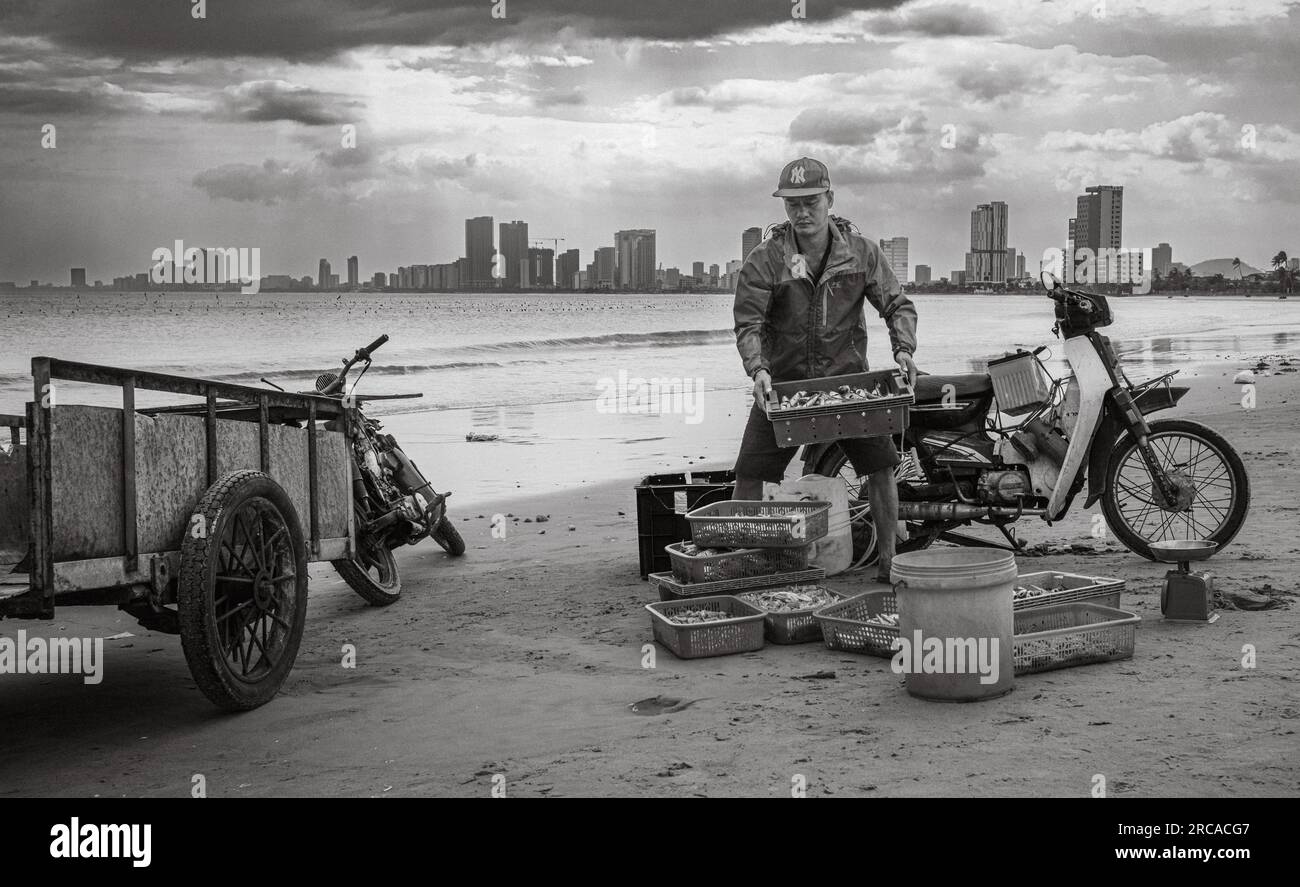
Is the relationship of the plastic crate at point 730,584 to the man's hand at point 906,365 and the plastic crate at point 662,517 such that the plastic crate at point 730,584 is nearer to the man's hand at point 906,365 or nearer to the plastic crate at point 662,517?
the plastic crate at point 662,517

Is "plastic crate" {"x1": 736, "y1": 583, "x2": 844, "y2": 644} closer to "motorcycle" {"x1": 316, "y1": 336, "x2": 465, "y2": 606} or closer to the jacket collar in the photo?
the jacket collar

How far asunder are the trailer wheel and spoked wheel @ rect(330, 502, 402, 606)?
1220mm

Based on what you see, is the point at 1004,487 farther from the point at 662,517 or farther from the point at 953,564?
the point at 953,564

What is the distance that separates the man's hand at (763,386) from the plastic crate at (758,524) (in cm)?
57

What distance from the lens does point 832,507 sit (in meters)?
6.62

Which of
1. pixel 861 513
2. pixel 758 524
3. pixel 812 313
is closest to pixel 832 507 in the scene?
pixel 861 513

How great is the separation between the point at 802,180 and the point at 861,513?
1.93 m

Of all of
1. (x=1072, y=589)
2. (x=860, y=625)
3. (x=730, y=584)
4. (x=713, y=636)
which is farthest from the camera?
(x=730, y=584)

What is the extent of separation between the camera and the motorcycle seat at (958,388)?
22.3ft

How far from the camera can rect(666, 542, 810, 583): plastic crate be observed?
5930 mm

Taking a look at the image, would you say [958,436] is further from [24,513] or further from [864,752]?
[24,513]

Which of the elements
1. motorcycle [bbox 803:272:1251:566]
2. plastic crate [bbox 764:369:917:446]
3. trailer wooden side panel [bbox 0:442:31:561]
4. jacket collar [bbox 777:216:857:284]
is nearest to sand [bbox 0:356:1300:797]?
motorcycle [bbox 803:272:1251:566]

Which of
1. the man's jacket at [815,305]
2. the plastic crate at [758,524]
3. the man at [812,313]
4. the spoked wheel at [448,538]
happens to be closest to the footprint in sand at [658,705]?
the plastic crate at [758,524]
